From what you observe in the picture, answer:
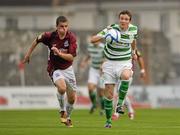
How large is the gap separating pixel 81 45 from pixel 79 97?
12668 mm

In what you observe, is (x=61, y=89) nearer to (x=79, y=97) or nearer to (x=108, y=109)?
(x=108, y=109)

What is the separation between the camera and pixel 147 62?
51125mm

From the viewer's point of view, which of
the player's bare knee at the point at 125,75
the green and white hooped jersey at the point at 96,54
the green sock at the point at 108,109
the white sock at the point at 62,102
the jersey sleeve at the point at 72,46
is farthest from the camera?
the green and white hooped jersey at the point at 96,54

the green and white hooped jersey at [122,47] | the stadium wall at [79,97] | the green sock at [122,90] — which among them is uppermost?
the green and white hooped jersey at [122,47]

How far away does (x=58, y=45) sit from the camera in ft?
68.4

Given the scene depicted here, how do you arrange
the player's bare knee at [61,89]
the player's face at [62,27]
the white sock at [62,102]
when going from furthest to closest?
the white sock at [62,102], the player's bare knee at [61,89], the player's face at [62,27]

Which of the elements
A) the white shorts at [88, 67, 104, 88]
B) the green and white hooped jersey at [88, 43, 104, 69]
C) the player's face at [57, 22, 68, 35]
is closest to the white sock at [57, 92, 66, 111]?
the player's face at [57, 22, 68, 35]

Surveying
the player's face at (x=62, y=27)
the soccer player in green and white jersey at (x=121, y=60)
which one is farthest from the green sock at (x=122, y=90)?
the player's face at (x=62, y=27)

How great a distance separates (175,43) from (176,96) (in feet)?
89.3

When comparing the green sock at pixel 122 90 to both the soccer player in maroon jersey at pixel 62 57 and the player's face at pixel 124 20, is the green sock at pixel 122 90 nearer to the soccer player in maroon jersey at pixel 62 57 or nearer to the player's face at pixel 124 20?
the soccer player in maroon jersey at pixel 62 57

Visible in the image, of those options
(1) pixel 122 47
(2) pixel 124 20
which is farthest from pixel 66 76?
(2) pixel 124 20

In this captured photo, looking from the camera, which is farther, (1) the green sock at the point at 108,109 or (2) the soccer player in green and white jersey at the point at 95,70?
(2) the soccer player in green and white jersey at the point at 95,70

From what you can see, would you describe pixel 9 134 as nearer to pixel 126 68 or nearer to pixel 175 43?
pixel 126 68

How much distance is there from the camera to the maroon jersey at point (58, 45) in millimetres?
20797
